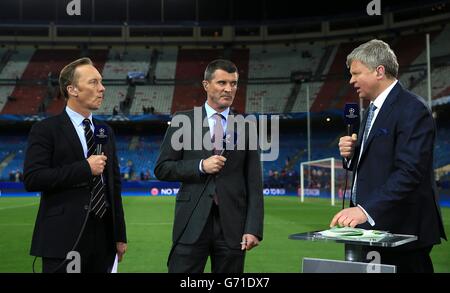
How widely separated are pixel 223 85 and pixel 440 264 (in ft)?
20.0

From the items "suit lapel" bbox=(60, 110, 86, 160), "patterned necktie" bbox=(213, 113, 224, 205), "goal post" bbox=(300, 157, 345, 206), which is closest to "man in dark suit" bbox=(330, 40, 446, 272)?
"patterned necktie" bbox=(213, 113, 224, 205)

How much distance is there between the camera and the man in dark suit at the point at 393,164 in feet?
9.99

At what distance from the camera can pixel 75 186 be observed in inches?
139

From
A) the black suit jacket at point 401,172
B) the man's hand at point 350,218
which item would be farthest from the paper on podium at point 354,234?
the black suit jacket at point 401,172

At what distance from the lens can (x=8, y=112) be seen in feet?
143

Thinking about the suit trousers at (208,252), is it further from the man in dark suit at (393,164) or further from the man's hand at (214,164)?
the man in dark suit at (393,164)

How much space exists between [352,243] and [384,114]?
107 cm

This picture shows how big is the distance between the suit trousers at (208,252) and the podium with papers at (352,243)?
3.58 ft

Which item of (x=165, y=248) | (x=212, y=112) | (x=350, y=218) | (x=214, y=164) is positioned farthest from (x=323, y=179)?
(x=350, y=218)

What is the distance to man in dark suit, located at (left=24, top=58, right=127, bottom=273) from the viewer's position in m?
3.38
